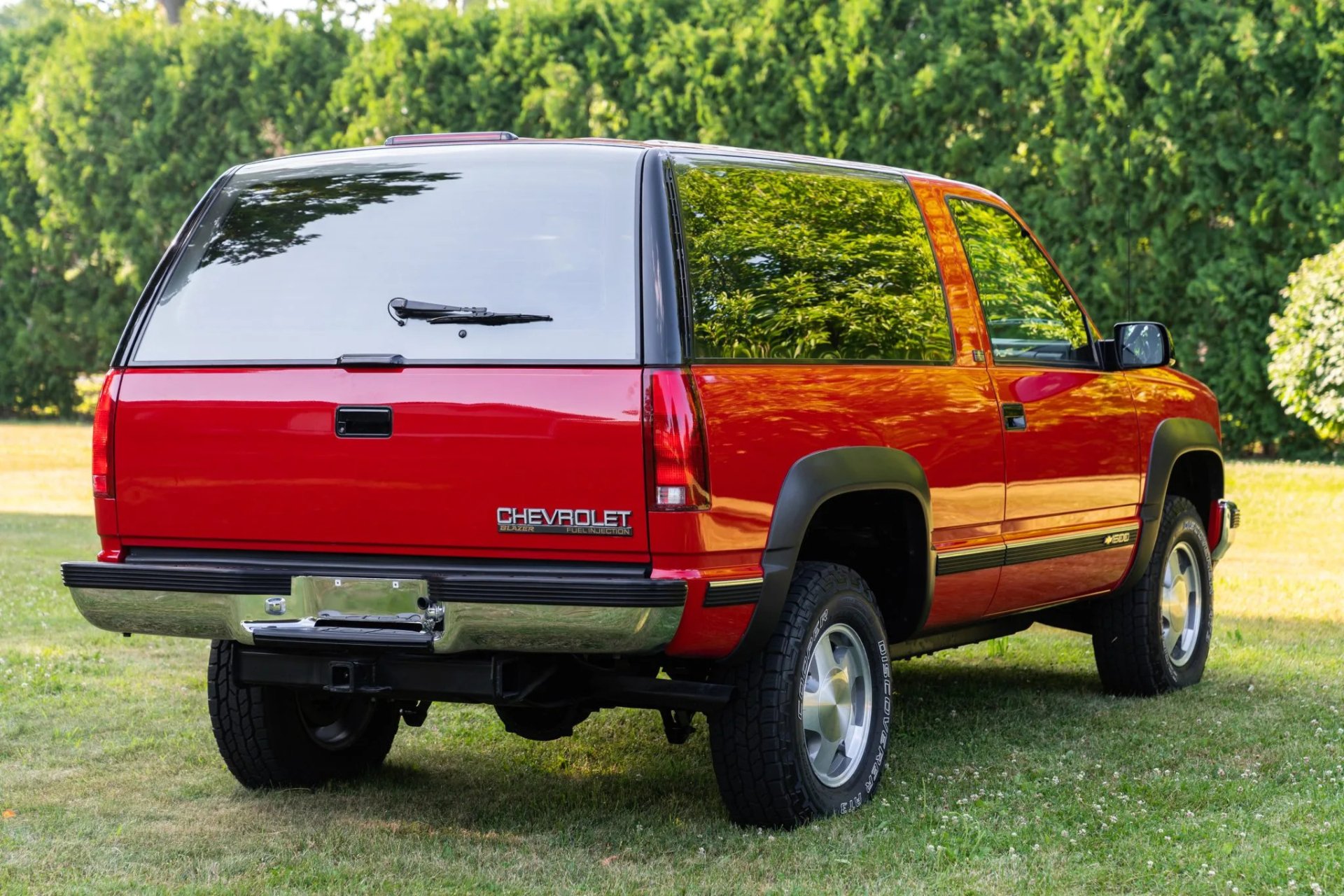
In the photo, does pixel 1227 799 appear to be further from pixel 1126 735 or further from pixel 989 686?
pixel 989 686

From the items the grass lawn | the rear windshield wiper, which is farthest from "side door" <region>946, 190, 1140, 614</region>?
the rear windshield wiper

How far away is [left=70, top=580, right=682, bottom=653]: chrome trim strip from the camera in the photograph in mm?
4371

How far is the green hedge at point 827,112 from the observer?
51.4ft

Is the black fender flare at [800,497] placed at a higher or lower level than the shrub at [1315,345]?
higher

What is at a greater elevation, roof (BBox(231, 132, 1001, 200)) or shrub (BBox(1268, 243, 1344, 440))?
roof (BBox(231, 132, 1001, 200))

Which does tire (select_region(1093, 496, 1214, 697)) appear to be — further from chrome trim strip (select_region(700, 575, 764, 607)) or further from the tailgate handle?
the tailgate handle

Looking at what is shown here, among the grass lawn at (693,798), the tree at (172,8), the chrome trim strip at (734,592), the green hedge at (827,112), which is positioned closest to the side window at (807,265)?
the chrome trim strip at (734,592)

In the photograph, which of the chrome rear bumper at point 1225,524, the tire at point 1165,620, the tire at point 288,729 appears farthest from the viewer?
the chrome rear bumper at point 1225,524

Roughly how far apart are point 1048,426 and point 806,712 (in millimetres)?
1625

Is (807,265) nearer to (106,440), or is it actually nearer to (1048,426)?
(1048,426)

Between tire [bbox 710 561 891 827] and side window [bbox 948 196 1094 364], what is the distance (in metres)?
1.26

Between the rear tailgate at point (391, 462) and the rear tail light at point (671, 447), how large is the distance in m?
0.04

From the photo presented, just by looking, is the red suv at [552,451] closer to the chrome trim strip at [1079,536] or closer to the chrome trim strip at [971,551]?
the chrome trim strip at [971,551]

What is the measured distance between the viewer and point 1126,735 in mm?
6297
